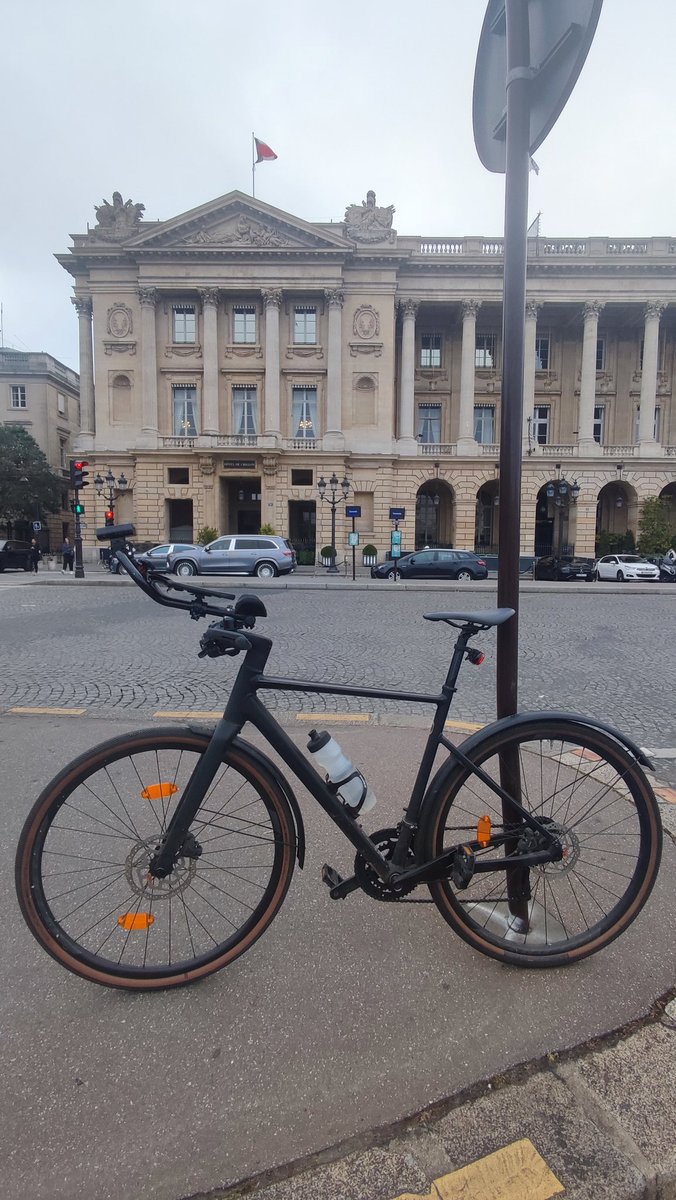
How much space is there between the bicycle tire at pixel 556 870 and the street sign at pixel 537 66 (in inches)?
84.9

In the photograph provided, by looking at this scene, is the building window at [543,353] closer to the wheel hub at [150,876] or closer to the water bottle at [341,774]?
the water bottle at [341,774]

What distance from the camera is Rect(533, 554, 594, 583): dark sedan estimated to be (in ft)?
95.2

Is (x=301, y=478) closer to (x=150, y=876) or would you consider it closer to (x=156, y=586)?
(x=156, y=586)

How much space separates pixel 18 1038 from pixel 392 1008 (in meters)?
1.12

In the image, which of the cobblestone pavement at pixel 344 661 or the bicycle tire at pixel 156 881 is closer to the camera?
the bicycle tire at pixel 156 881

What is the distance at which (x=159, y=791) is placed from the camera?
201cm

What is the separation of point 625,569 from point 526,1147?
30381 mm

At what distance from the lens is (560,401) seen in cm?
4334

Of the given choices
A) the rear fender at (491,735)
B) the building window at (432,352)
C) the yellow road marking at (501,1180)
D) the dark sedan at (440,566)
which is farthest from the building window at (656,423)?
the yellow road marking at (501,1180)

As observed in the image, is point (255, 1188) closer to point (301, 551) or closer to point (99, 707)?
point (99, 707)

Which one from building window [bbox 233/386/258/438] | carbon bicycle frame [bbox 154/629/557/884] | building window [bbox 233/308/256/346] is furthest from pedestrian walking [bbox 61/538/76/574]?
carbon bicycle frame [bbox 154/629/557/884]

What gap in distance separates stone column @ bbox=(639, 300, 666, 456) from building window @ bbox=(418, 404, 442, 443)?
537 inches

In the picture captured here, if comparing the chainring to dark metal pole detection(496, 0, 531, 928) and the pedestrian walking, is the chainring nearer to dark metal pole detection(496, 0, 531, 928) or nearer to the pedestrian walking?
dark metal pole detection(496, 0, 531, 928)

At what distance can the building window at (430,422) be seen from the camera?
43.5 meters
